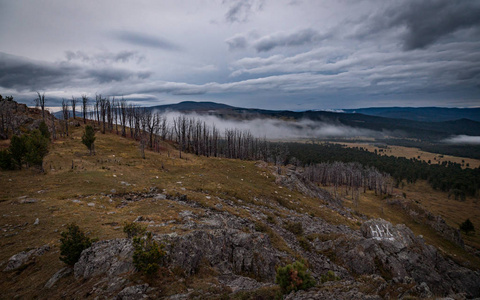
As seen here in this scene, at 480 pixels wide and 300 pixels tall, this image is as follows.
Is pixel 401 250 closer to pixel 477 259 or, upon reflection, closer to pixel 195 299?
pixel 195 299

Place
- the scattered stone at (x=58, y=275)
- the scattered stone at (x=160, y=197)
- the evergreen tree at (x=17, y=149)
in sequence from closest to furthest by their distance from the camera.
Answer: the scattered stone at (x=58, y=275) → the scattered stone at (x=160, y=197) → the evergreen tree at (x=17, y=149)

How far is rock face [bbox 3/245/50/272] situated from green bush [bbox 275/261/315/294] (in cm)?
1977

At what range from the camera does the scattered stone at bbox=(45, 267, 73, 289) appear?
14.1 m

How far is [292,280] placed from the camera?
12695 millimetres

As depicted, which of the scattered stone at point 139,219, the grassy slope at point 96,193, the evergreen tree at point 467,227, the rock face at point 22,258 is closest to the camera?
the rock face at point 22,258

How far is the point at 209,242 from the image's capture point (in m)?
19.4

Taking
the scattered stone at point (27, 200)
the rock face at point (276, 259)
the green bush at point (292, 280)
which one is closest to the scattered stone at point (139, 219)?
the rock face at point (276, 259)

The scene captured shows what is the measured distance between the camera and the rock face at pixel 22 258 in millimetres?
15844

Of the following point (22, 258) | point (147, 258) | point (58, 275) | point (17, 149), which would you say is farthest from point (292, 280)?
point (17, 149)

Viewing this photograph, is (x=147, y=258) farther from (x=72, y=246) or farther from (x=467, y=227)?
(x=467, y=227)

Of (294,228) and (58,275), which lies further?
(294,228)

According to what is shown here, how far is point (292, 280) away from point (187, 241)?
30.0 ft

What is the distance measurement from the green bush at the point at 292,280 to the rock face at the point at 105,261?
1041cm

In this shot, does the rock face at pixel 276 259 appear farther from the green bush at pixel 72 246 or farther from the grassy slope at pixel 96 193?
the grassy slope at pixel 96 193
